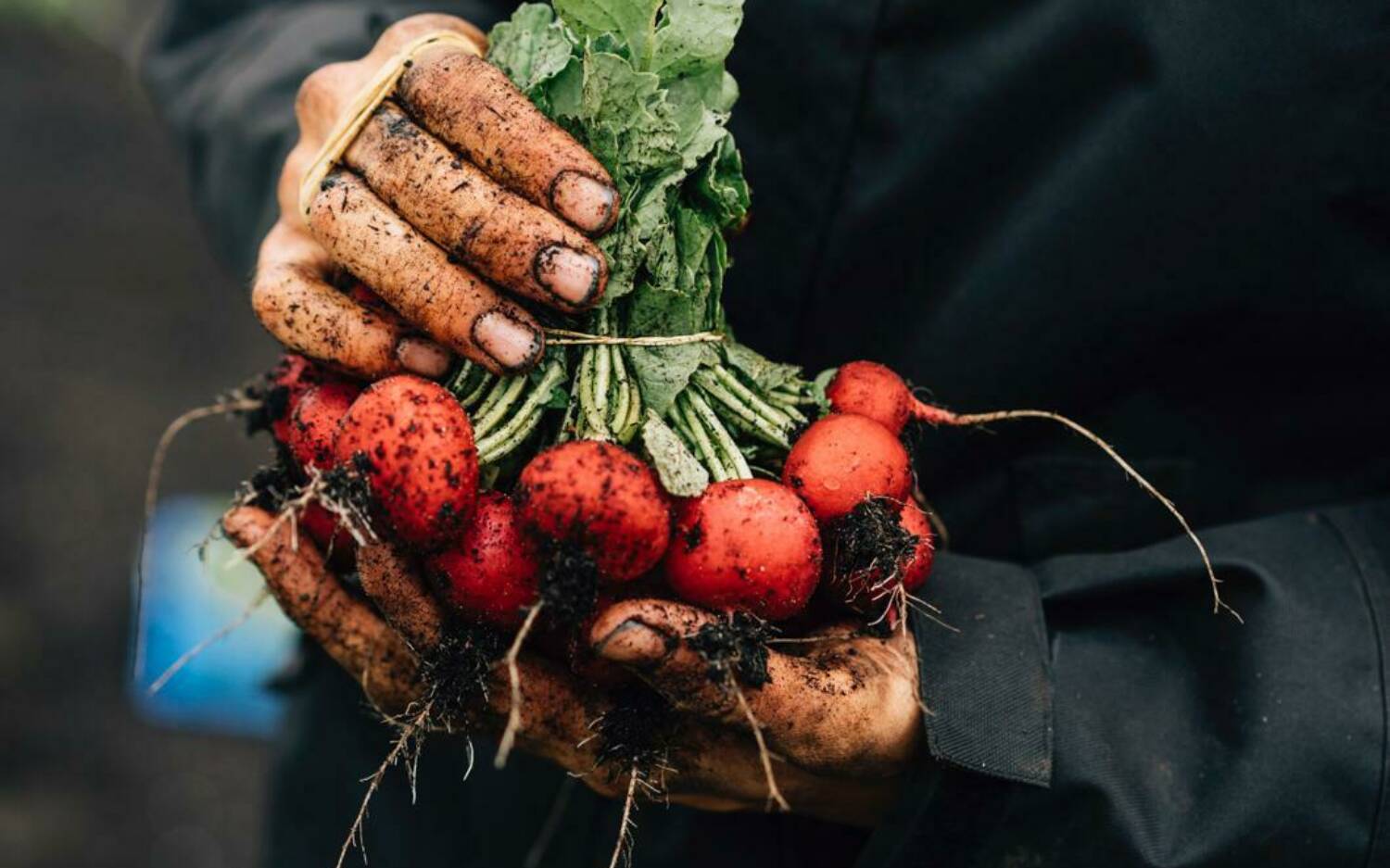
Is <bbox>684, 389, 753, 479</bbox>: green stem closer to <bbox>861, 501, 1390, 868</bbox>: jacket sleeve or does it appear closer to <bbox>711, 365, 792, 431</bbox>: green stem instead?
<bbox>711, 365, 792, 431</bbox>: green stem

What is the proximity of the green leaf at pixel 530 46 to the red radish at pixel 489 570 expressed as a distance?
31.3 inches

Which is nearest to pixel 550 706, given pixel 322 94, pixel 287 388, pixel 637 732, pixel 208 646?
pixel 637 732

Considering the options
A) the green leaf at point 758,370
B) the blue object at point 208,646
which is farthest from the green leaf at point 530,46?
the blue object at point 208,646

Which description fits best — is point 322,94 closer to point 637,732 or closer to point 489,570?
point 489,570

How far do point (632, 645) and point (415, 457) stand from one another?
482mm

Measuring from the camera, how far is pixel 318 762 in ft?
8.57

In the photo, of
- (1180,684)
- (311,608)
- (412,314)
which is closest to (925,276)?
(1180,684)

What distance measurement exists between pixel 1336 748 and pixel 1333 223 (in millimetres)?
939

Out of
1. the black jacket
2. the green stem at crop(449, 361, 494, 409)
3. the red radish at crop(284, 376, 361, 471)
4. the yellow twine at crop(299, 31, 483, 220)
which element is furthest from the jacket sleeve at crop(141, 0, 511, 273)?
the green stem at crop(449, 361, 494, 409)

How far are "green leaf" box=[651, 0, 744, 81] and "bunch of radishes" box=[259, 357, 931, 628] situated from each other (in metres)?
0.70

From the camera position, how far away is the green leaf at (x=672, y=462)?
5.64ft

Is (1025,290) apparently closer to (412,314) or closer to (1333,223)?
(1333,223)

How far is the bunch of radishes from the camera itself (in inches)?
63.9

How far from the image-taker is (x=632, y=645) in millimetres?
1474
